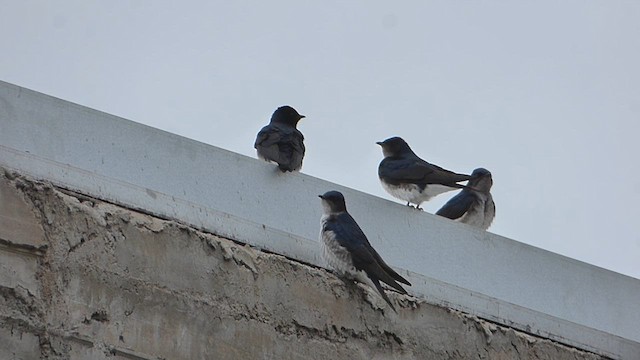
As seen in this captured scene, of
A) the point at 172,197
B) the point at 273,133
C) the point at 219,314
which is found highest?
the point at 273,133

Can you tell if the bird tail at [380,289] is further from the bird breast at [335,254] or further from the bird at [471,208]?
the bird at [471,208]

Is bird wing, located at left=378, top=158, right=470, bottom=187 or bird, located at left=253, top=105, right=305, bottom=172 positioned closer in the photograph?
Answer: bird, located at left=253, top=105, right=305, bottom=172

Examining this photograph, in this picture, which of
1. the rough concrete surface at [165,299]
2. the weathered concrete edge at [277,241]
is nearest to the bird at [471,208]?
the weathered concrete edge at [277,241]

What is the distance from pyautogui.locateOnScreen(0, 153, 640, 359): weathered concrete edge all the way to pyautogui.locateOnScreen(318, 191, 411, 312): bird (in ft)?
0.24

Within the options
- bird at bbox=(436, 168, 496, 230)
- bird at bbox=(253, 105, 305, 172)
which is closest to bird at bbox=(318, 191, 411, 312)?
bird at bbox=(253, 105, 305, 172)

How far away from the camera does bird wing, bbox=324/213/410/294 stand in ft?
21.5

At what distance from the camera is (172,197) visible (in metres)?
6.21

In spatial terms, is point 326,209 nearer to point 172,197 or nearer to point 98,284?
point 172,197

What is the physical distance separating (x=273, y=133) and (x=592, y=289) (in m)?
2.75

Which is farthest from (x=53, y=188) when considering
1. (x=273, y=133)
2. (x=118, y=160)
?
(x=273, y=133)

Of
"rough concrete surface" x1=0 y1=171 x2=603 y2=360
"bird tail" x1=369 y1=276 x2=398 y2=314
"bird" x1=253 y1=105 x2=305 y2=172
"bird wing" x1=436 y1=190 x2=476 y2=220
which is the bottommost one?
"rough concrete surface" x1=0 y1=171 x2=603 y2=360

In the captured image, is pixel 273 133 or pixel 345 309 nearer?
pixel 345 309

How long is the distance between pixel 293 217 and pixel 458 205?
3.72 metres

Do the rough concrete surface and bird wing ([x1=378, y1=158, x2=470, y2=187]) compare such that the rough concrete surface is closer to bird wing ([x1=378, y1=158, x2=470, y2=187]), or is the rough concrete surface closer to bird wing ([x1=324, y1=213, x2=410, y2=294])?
bird wing ([x1=324, y1=213, x2=410, y2=294])
